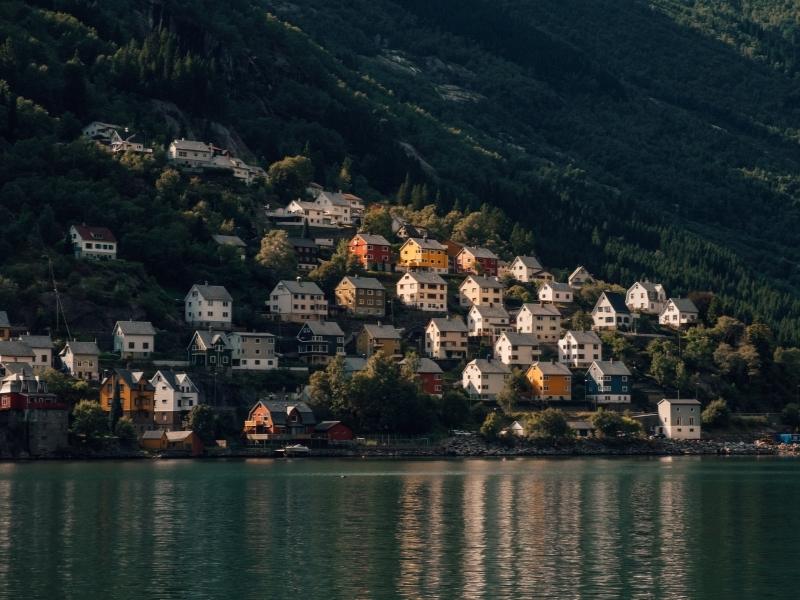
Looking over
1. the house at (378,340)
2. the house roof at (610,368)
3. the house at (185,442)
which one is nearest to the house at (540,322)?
the house roof at (610,368)

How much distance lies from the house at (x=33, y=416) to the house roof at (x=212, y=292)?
29496mm

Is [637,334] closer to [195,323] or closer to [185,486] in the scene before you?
[195,323]

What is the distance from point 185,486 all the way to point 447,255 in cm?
9616

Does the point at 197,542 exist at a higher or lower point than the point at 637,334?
lower

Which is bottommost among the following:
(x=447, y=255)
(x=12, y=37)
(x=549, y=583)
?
(x=549, y=583)

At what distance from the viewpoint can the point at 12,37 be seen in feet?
655

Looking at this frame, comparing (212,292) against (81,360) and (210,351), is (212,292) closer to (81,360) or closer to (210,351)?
(210,351)

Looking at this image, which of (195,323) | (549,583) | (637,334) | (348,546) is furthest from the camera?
(637,334)

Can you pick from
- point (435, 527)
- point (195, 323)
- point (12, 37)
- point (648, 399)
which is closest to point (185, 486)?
point (435, 527)

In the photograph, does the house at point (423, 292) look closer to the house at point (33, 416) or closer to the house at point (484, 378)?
the house at point (484, 378)

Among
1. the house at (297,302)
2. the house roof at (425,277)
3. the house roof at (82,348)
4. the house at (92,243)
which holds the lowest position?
the house roof at (82,348)

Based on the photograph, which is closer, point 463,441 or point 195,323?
point 463,441

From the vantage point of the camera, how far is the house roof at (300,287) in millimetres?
155375

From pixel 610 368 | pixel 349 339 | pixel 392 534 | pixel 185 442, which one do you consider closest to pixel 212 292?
pixel 349 339
